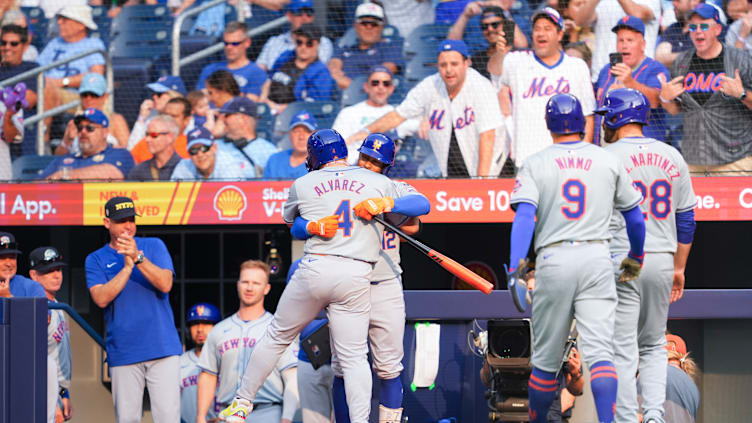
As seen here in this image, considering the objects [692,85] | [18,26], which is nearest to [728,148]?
[692,85]

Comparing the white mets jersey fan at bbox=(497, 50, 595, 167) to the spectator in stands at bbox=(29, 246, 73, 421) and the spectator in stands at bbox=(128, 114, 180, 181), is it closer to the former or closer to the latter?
the spectator in stands at bbox=(128, 114, 180, 181)

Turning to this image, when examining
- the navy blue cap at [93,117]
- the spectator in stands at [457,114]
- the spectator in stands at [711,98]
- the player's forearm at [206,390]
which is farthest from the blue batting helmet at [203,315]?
the spectator in stands at [711,98]

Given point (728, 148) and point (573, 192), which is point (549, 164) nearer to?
point (573, 192)

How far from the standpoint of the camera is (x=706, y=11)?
878 cm

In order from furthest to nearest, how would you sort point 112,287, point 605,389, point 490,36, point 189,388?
point 490,36 < point 189,388 < point 112,287 < point 605,389

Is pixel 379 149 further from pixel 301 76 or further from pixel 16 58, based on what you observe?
pixel 16 58

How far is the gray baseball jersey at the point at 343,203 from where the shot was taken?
492cm

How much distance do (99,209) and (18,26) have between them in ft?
8.93

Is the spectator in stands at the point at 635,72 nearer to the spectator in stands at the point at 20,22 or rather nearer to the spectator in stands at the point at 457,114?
the spectator in stands at the point at 457,114

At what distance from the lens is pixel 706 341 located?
19.4 feet

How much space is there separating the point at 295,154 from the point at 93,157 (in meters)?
2.03

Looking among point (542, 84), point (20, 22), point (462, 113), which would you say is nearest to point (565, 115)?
point (542, 84)

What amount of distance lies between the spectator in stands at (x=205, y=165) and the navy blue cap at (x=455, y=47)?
2180 mm

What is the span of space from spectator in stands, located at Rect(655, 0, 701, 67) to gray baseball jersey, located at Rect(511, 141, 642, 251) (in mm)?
4725
